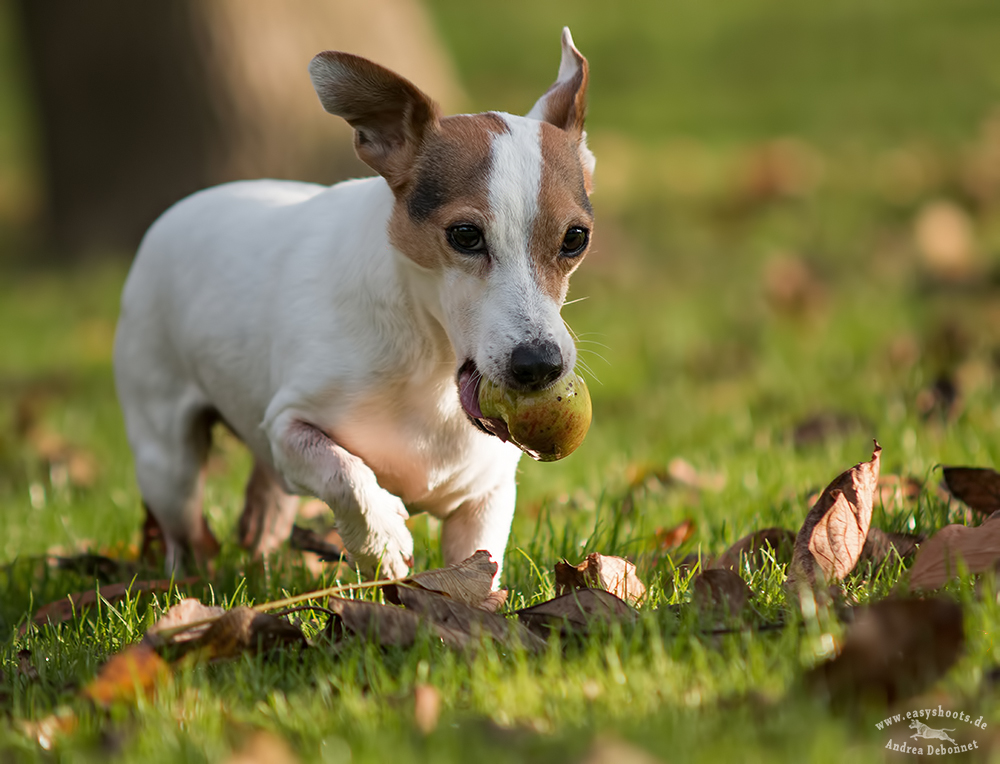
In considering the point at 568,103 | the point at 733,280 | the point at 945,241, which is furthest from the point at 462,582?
the point at 945,241

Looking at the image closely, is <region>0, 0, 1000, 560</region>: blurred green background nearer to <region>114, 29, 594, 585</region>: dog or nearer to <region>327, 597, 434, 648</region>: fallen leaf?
<region>114, 29, 594, 585</region>: dog

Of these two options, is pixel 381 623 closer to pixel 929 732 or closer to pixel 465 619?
pixel 465 619

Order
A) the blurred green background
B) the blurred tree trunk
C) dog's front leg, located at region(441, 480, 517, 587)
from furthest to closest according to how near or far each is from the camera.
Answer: the blurred tree trunk < the blurred green background < dog's front leg, located at region(441, 480, 517, 587)

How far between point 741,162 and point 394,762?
850 centimetres

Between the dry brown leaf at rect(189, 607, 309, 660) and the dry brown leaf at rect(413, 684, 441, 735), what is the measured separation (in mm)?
427

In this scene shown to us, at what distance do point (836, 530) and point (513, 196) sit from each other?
1.07 m

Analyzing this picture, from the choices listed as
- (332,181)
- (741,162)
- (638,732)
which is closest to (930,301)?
(741,162)

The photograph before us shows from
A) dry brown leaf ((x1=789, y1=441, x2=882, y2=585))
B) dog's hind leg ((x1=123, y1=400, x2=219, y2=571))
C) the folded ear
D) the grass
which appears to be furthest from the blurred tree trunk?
dry brown leaf ((x1=789, y1=441, x2=882, y2=585))

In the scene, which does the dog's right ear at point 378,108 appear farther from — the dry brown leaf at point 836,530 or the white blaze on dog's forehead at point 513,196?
the dry brown leaf at point 836,530

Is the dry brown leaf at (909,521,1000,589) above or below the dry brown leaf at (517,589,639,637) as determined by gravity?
above

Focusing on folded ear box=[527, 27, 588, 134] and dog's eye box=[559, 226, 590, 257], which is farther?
folded ear box=[527, 27, 588, 134]

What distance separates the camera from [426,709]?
194 centimetres

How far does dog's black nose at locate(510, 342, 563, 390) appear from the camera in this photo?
2.51m

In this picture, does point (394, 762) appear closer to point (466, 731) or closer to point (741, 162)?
point (466, 731)
